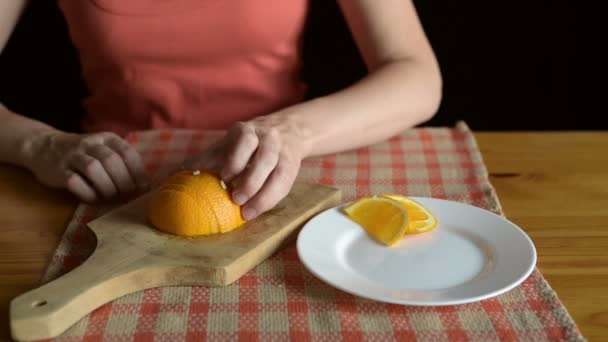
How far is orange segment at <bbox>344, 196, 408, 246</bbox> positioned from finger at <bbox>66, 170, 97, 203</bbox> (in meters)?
0.37

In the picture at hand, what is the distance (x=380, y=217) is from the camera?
97cm

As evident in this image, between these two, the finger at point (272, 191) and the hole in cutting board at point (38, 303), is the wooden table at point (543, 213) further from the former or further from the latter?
A: the finger at point (272, 191)

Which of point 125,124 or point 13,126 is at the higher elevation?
point 13,126

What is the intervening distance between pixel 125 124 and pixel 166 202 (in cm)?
66

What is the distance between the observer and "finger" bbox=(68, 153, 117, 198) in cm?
107

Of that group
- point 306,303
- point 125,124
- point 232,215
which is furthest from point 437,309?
point 125,124

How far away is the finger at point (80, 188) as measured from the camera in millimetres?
1066

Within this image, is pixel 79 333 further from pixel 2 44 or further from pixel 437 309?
pixel 2 44

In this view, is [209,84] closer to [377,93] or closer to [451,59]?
[377,93]

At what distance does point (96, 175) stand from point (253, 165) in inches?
9.5

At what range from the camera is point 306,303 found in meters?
0.83

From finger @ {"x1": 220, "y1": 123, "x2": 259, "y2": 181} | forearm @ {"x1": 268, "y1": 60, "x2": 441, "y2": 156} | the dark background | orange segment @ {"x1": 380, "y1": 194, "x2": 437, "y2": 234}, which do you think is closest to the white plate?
orange segment @ {"x1": 380, "y1": 194, "x2": 437, "y2": 234}

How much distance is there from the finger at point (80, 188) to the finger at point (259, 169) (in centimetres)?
24

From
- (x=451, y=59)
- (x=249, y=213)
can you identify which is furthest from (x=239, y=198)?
(x=451, y=59)
